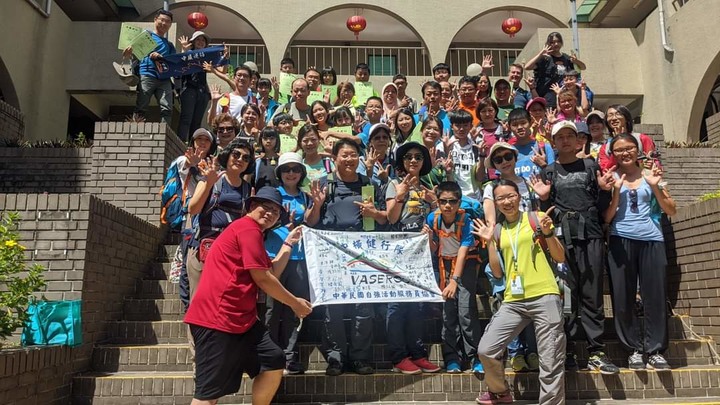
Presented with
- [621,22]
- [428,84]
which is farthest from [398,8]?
[428,84]

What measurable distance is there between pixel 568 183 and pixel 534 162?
476 mm

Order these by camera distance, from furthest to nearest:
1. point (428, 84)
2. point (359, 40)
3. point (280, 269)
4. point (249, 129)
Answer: point (359, 40)
point (428, 84)
point (249, 129)
point (280, 269)

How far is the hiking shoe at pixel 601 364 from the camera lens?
4457 mm

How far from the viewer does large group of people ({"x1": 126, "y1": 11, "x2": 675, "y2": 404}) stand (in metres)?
3.52

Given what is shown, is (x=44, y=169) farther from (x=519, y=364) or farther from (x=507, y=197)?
(x=519, y=364)

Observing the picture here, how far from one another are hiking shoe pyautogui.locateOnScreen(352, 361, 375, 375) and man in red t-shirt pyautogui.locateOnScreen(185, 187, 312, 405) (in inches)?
44.3

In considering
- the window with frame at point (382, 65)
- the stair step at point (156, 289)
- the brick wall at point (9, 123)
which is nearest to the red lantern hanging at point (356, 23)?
the window with frame at point (382, 65)

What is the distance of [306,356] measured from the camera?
15.8 feet

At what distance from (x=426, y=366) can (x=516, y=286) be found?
43.9 inches

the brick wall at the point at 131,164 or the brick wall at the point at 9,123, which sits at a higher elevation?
the brick wall at the point at 9,123

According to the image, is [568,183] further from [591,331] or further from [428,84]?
[428,84]

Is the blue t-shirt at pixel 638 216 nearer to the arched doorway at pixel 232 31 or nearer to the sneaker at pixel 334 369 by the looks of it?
the sneaker at pixel 334 369

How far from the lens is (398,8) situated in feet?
48.9

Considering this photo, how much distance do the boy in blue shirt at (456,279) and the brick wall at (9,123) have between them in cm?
740
